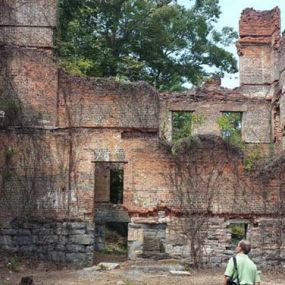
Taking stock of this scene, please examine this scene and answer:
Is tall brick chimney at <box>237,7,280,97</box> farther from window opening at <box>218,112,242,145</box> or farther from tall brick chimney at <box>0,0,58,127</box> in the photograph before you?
tall brick chimney at <box>0,0,58,127</box>

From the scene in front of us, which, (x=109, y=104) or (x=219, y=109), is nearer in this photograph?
(x=109, y=104)

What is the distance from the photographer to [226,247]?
51.8 ft

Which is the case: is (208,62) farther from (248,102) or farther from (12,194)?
(12,194)

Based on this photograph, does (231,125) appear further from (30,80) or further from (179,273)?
(179,273)

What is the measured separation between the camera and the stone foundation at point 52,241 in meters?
15.4

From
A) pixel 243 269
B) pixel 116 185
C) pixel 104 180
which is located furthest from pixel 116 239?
pixel 243 269

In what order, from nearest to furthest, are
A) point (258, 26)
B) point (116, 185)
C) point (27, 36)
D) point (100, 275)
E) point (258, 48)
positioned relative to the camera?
point (100, 275), point (27, 36), point (116, 185), point (258, 48), point (258, 26)

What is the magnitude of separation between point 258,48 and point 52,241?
1613 centimetres

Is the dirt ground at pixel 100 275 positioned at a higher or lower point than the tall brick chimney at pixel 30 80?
lower

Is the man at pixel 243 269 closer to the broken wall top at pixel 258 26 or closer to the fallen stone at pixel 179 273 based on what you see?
the fallen stone at pixel 179 273

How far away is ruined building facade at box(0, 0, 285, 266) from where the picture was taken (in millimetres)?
15703

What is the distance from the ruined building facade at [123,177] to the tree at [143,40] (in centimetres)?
459

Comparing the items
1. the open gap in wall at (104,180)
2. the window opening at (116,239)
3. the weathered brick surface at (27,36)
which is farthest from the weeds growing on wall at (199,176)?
the weathered brick surface at (27,36)

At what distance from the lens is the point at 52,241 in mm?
15516
